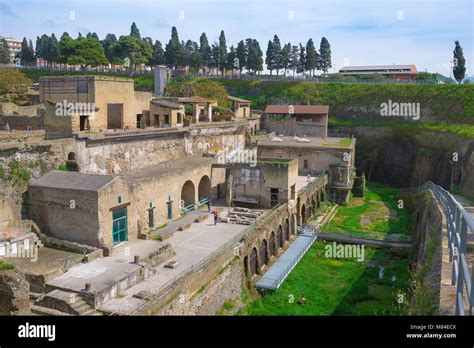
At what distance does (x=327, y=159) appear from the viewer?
42.8 m

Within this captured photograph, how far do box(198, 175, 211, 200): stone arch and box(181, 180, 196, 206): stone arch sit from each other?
6.63 ft

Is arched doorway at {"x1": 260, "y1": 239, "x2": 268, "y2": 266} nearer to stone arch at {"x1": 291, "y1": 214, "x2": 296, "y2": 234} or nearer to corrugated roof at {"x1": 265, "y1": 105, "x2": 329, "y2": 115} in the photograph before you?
stone arch at {"x1": 291, "y1": 214, "x2": 296, "y2": 234}

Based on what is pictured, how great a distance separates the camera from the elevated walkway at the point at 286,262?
23583 millimetres

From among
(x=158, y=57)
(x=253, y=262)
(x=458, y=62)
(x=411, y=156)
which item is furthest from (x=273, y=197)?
(x=158, y=57)

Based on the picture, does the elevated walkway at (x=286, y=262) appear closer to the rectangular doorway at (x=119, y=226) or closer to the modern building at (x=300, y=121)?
the rectangular doorway at (x=119, y=226)

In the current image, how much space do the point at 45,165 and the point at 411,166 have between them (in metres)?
42.6

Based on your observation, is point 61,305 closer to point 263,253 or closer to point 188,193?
point 263,253

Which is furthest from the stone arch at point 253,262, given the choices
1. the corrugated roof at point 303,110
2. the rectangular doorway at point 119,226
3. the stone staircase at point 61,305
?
the corrugated roof at point 303,110

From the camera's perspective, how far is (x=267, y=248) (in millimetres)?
26953

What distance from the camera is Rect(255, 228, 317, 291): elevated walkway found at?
23.6 meters

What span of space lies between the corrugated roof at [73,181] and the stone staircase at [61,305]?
18.8 feet

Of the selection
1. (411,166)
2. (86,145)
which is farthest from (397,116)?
(86,145)

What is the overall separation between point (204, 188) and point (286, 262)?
31.4ft
